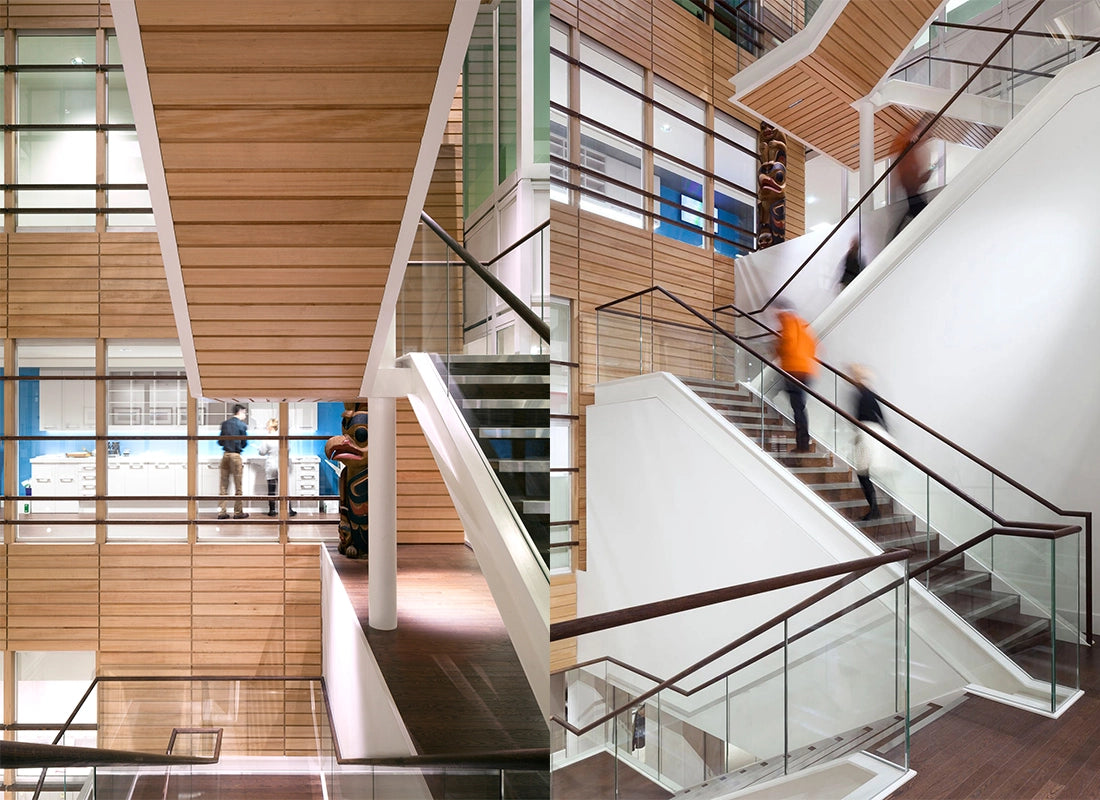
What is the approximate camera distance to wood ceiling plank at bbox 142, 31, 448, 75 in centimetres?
207

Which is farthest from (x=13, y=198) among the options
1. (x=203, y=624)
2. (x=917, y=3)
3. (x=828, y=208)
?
(x=917, y=3)

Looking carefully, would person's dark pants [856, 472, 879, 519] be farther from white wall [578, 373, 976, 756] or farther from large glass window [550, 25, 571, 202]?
large glass window [550, 25, 571, 202]

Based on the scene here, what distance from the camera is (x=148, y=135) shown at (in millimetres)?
2373

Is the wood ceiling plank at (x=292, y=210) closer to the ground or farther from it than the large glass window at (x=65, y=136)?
closer to the ground

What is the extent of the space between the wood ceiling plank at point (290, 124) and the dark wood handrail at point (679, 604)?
1672mm

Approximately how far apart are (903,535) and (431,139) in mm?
3054

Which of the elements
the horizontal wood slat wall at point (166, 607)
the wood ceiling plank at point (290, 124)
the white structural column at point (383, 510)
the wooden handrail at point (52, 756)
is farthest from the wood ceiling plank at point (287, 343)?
the horizontal wood slat wall at point (166, 607)

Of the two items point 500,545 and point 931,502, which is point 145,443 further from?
point 931,502

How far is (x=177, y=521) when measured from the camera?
757 cm

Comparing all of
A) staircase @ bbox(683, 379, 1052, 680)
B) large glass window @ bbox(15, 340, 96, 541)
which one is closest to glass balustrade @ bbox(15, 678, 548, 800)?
large glass window @ bbox(15, 340, 96, 541)

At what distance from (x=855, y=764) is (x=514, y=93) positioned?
5404 mm

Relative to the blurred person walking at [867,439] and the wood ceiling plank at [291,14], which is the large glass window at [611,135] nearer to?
the blurred person walking at [867,439]

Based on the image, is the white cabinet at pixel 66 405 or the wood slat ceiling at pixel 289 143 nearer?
the wood slat ceiling at pixel 289 143

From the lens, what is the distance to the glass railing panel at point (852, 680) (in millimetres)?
2697
